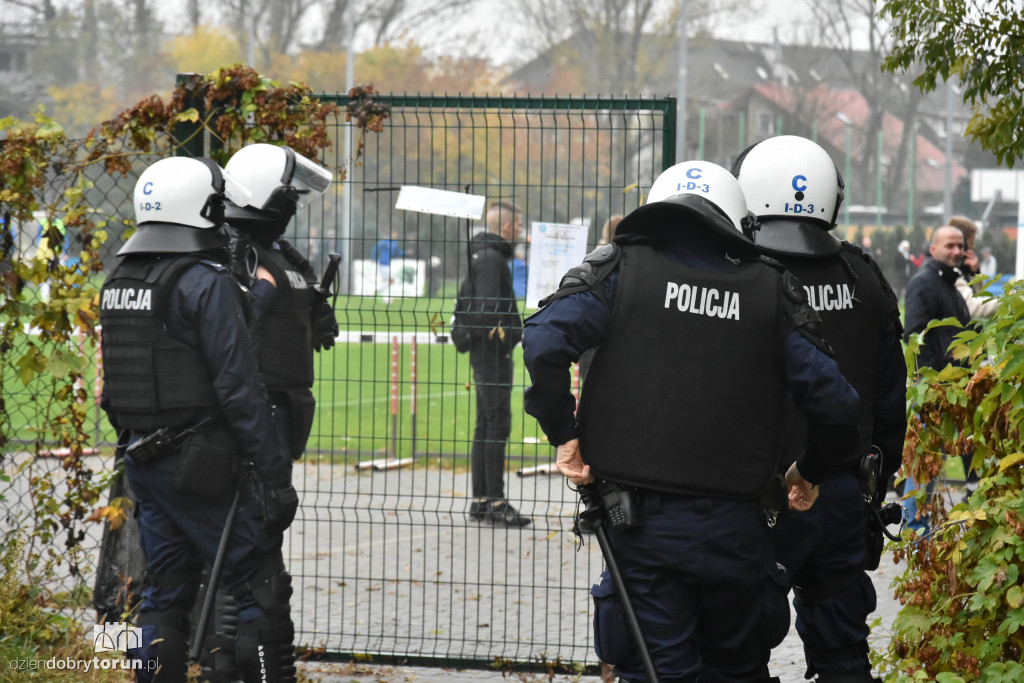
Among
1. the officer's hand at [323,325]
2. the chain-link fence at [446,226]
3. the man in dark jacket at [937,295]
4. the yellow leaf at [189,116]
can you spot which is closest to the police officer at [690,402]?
the chain-link fence at [446,226]

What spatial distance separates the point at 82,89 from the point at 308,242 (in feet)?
127

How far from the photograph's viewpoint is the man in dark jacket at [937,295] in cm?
746

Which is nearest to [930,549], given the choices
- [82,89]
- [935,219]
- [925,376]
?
[925,376]

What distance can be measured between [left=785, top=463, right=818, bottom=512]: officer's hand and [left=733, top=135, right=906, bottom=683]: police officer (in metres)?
0.07

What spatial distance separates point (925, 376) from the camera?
13.7 feet

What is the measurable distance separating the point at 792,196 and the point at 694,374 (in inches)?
41.9

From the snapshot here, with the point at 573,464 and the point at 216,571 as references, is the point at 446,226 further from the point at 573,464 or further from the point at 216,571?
the point at 573,464

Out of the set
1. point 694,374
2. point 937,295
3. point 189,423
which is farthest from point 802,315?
point 937,295

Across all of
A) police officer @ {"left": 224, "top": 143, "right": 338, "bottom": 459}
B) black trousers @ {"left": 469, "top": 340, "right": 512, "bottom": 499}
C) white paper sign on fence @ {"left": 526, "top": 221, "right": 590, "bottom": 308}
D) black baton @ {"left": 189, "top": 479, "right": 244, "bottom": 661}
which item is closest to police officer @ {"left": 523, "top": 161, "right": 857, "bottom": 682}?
black baton @ {"left": 189, "top": 479, "right": 244, "bottom": 661}

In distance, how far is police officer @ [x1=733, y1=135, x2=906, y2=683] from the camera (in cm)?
382

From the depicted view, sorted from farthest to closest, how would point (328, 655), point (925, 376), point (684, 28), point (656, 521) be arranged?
point (684, 28) → point (328, 655) → point (925, 376) → point (656, 521)

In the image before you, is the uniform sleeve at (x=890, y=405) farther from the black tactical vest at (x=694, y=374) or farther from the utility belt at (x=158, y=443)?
the utility belt at (x=158, y=443)

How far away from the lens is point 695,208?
3.30 m

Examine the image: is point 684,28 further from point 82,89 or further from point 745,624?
point 745,624
